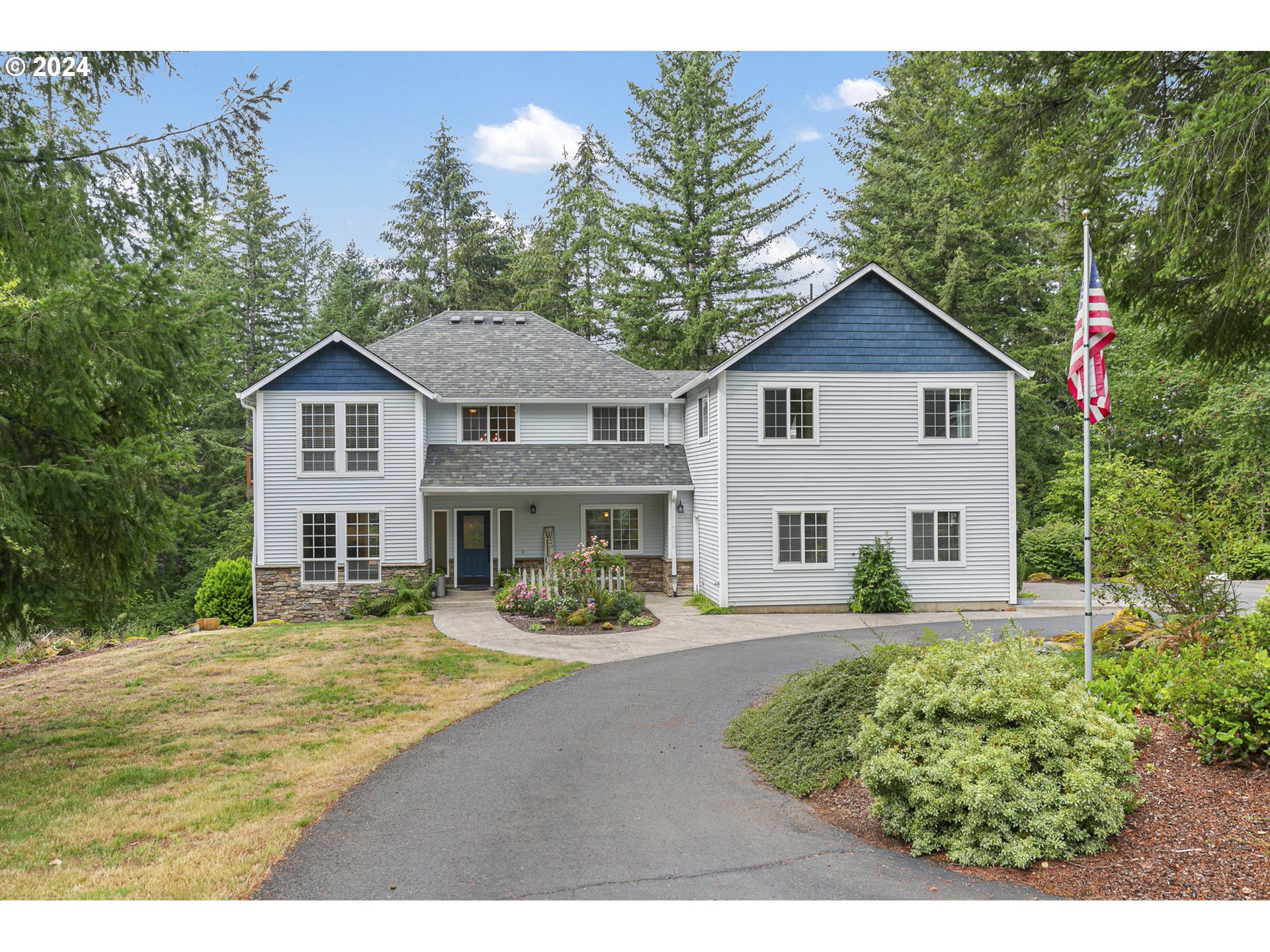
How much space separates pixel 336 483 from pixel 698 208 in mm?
18279

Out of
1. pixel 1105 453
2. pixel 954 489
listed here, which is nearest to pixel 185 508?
pixel 954 489

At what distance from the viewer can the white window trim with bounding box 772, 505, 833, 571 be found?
16.2m

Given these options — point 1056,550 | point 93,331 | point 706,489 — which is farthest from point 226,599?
point 1056,550

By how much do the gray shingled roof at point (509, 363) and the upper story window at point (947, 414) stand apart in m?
6.52

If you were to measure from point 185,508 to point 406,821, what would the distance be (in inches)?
162

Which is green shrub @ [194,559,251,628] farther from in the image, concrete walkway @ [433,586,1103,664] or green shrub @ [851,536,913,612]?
green shrub @ [851,536,913,612]

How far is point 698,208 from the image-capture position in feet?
94.7

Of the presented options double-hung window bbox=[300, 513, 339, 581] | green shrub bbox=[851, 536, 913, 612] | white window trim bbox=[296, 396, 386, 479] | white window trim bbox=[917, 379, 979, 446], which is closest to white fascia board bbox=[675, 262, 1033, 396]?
white window trim bbox=[917, 379, 979, 446]

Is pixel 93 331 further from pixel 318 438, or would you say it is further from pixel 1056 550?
pixel 1056 550

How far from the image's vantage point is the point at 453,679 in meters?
10.1

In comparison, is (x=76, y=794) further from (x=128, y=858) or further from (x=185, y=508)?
(x=185, y=508)

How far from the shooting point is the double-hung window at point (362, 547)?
1752 cm

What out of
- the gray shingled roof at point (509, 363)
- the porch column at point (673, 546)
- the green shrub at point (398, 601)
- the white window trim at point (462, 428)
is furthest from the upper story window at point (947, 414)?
the green shrub at point (398, 601)

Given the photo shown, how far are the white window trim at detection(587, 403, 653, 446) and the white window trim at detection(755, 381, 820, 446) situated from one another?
4.49 meters
